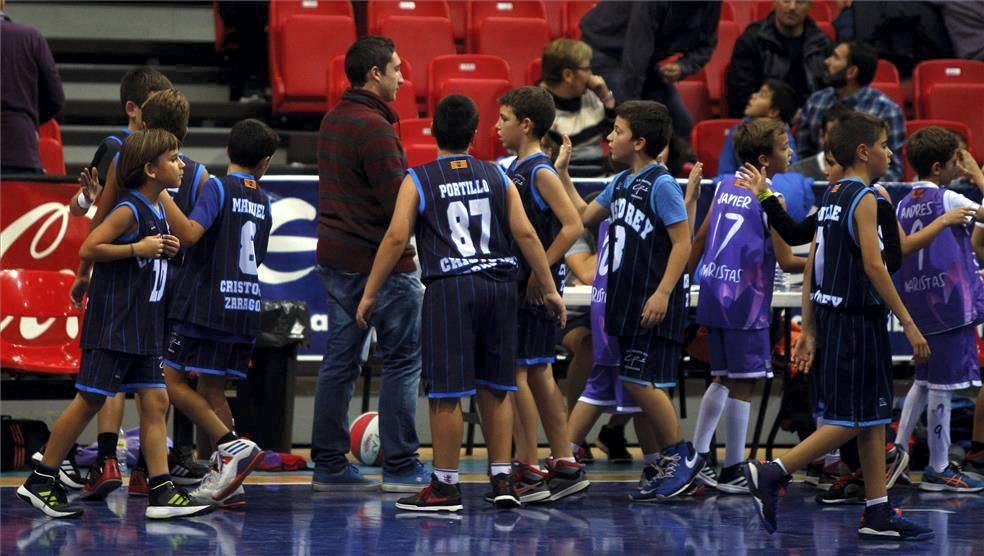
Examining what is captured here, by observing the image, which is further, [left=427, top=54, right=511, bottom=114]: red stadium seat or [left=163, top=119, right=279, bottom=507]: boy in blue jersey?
[left=427, top=54, right=511, bottom=114]: red stadium seat

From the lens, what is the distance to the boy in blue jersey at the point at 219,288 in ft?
20.3

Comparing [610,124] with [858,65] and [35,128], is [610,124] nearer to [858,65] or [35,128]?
[858,65]

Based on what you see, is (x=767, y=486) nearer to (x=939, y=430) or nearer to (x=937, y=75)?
(x=939, y=430)

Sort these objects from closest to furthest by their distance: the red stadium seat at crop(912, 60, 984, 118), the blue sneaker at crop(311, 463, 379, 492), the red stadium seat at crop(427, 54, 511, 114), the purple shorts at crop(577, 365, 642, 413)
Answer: the blue sneaker at crop(311, 463, 379, 492)
the purple shorts at crop(577, 365, 642, 413)
the red stadium seat at crop(427, 54, 511, 114)
the red stadium seat at crop(912, 60, 984, 118)

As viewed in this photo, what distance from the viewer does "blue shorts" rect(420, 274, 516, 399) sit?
18.8 feet

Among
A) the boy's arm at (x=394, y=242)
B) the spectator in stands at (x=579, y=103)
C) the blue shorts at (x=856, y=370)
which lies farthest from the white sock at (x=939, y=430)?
the spectator in stands at (x=579, y=103)

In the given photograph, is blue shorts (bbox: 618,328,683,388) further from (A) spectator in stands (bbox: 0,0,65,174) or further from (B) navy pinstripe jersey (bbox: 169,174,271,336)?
(A) spectator in stands (bbox: 0,0,65,174)

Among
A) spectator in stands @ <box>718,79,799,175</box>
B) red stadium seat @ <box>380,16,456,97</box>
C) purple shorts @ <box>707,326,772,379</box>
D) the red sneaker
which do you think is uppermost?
red stadium seat @ <box>380,16,456,97</box>

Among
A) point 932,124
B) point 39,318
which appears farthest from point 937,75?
point 39,318

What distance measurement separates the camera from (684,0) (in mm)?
10641

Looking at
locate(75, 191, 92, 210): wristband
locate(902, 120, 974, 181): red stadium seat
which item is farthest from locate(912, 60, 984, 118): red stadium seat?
locate(75, 191, 92, 210): wristband

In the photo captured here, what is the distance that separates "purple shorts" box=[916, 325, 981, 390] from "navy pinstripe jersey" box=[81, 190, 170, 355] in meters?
3.74

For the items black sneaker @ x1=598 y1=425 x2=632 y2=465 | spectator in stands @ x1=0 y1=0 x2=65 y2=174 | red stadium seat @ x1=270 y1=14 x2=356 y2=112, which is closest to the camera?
black sneaker @ x1=598 y1=425 x2=632 y2=465

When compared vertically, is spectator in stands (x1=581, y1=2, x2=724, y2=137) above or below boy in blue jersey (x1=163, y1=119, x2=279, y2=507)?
above
